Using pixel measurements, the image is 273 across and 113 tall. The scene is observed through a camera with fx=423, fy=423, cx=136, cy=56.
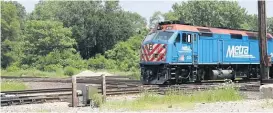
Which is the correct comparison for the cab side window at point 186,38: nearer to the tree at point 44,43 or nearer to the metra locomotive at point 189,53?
the metra locomotive at point 189,53

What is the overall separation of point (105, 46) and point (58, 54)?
37.7 feet

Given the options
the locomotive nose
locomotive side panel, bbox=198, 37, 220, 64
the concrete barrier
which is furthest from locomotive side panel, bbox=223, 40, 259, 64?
the concrete barrier

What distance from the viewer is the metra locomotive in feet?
62.7

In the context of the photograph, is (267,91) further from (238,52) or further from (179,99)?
(238,52)

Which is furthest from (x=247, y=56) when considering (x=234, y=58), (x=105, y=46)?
(x=105, y=46)

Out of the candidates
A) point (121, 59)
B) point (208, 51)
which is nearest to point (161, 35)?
point (208, 51)

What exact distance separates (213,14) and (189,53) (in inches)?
1986

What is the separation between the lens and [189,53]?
20.0 m

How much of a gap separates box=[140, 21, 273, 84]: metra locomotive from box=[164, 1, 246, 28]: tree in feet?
150

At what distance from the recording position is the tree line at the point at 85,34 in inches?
1999

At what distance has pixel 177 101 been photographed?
39.8 ft

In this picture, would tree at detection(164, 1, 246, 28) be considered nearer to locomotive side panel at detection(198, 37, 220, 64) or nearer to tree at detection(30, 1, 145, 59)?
tree at detection(30, 1, 145, 59)

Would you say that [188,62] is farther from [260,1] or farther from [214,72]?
[260,1]

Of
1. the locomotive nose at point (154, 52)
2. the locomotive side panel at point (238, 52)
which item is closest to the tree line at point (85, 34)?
the locomotive side panel at point (238, 52)
